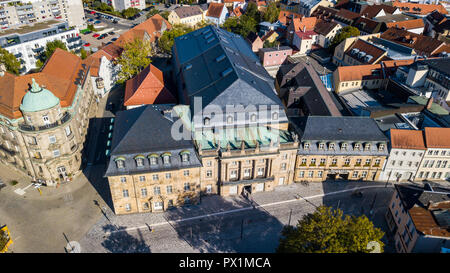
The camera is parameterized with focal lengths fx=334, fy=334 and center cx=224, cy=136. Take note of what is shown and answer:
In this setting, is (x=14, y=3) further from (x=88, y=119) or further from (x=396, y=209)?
(x=396, y=209)

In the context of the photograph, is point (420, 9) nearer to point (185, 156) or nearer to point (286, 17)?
point (286, 17)

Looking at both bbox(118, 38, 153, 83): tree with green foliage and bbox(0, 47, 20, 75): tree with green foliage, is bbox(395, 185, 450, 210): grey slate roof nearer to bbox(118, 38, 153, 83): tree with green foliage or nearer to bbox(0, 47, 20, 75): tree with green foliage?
bbox(118, 38, 153, 83): tree with green foliage

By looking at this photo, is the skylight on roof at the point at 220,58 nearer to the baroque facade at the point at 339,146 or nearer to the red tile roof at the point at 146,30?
the baroque facade at the point at 339,146

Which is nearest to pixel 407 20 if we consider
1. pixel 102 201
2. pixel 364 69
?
pixel 364 69

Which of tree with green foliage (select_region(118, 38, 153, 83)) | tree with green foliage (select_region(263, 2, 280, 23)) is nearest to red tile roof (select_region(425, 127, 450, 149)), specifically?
tree with green foliage (select_region(118, 38, 153, 83))

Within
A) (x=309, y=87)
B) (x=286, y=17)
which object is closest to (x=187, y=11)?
(x=286, y=17)

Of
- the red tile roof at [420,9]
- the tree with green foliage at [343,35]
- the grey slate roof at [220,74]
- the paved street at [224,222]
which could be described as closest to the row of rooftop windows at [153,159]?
the paved street at [224,222]

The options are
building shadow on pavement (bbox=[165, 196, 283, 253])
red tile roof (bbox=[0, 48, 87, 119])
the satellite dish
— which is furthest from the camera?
red tile roof (bbox=[0, 48, 87, 119])
